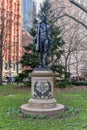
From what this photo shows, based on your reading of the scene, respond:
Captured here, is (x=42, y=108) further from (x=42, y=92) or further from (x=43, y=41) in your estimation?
(x=43, y=41)

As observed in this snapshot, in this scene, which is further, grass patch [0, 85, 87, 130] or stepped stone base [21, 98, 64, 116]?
stepped stone base [21, 98, 64, 116]

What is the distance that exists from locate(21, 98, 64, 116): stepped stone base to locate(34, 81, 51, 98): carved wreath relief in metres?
0.25

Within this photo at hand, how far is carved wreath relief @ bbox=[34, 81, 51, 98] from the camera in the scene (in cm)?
1395

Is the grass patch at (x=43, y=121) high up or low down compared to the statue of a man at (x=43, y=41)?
down

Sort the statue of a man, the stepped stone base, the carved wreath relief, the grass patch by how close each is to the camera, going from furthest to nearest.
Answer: the statue of a man
the carved wreath relief
the stepped stone base
the grass patch

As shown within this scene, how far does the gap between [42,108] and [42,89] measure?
0.93 meters

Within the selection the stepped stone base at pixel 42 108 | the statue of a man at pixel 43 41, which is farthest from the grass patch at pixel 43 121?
the statue of a man at pixel 43 41

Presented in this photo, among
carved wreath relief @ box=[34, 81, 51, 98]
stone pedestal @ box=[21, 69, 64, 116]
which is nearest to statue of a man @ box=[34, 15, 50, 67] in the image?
stone pedestal @ box=[21, 69, 64, 116]

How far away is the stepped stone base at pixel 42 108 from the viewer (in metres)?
13.0

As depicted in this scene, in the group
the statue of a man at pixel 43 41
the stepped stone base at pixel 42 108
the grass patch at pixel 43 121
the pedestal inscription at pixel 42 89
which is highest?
the statue of a man at pixel 43 41

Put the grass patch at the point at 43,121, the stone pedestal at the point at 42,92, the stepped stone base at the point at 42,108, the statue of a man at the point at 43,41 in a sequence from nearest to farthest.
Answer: the grass patch at the point at 43,121 < the stepped stone base at the point at 42,108 < the stone pedestal at the point at 42,92 < the statue of a man at the point at 43,41

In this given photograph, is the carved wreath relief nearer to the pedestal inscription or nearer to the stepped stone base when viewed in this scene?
the pedestal inscription

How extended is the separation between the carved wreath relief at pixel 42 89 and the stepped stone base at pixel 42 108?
0.81ft

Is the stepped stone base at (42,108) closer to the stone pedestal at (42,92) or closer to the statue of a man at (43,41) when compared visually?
the stone pedestal at (42,92)
